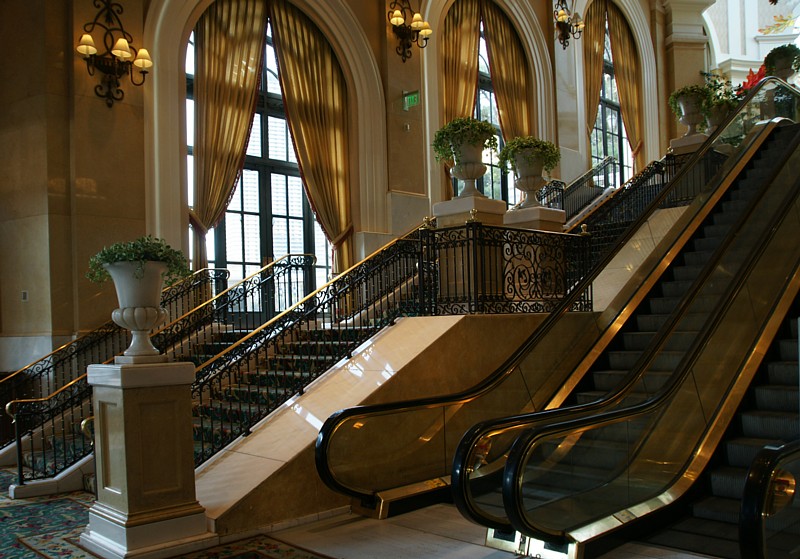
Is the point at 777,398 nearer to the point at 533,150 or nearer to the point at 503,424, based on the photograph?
the point at 503,424

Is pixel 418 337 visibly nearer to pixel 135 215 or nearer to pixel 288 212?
pixel 135 215

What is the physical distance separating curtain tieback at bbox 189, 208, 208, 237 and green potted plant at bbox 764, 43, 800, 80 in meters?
9.44

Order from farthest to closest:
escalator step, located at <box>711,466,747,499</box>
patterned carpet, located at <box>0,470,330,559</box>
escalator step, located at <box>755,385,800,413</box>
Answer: escalator step, located at <box>755,385,800,413</box> → escalator step, located at <box>711,466,747,499</box> → patterned carpet, located at <box>0,470,330,559</box>

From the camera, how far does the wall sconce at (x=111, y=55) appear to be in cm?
973

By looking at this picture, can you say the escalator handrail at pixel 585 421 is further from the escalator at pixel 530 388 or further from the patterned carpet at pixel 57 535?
the patterned carpet at pixel 57 535

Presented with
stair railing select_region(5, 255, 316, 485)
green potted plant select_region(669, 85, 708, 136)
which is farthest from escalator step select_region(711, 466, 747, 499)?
green potted plant select_region(669, 85, 708, 136)

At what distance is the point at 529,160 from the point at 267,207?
15.2ft

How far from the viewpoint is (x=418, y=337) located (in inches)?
273

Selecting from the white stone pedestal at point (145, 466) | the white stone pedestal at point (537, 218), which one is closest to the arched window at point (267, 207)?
the white stone pedestal at point (537, 218)

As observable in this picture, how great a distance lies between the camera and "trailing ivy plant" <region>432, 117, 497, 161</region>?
8672 mm

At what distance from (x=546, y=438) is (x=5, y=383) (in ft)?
24.7

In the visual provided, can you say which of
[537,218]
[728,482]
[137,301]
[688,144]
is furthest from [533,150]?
[137,301]

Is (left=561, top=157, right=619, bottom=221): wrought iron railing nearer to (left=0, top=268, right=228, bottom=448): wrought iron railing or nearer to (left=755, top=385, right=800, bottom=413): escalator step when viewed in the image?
(left=0, top=268, right=228, bottom=448): wrought iron railing

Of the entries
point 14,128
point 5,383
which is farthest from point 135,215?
point 5,383
